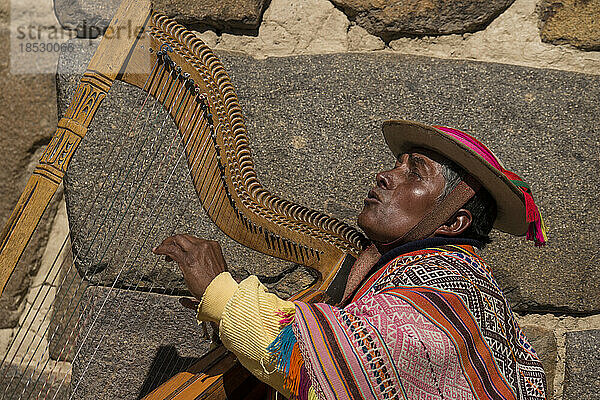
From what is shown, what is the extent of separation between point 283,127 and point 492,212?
0.68 metres

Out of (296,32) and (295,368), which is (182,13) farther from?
(295,368)

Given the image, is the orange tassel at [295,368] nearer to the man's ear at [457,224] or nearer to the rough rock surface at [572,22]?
the man's ear at [457,224]

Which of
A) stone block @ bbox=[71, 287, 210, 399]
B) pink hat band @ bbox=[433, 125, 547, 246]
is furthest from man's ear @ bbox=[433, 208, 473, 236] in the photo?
stone block @ bbox=[71, 287, 210, 399]

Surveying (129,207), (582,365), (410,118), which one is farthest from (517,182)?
(129,207)

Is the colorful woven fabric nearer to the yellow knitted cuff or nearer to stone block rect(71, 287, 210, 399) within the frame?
the yellow knitted cuff

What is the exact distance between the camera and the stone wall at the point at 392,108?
1885mm

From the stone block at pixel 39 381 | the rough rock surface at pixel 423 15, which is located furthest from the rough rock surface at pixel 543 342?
the stone block at pixel 39 381

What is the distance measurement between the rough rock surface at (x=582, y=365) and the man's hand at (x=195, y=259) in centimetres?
114

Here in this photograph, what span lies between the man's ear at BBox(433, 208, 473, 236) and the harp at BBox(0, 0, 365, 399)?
0.21m

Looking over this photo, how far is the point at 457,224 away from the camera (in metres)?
1.46

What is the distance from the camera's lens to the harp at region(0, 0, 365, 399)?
1206mm

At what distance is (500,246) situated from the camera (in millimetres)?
1906

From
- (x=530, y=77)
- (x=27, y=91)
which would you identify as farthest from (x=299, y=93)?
(x=27, y=91)

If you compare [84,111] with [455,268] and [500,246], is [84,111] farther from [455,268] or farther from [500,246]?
[500,246]
